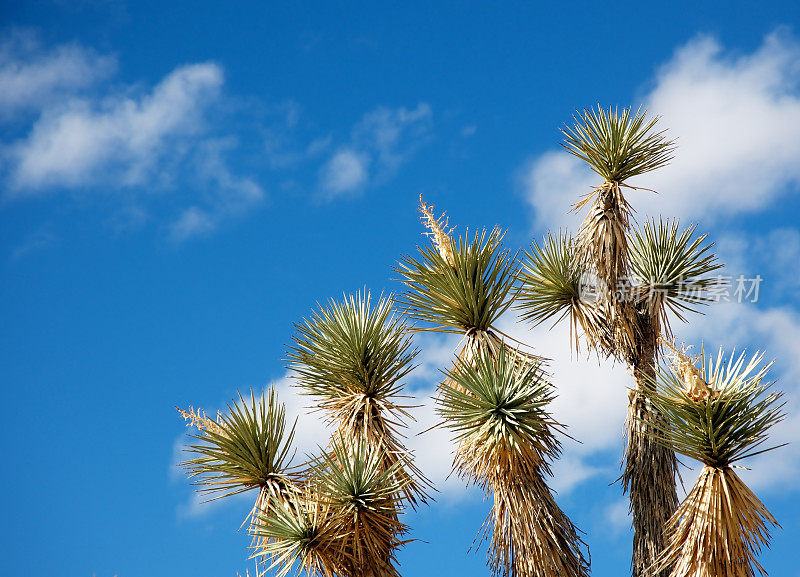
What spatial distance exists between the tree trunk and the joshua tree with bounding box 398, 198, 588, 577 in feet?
5.63

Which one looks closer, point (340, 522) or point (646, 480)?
point (340, 522)

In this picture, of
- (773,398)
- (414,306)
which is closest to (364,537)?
(414,306)

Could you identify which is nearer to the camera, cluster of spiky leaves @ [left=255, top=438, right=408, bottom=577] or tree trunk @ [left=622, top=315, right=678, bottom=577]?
cluster of spiky leaves @ [left=255, top=438, right=408, bottom=577]

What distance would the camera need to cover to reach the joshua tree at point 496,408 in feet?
28.8

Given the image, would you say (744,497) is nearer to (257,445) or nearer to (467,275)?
(467,275)

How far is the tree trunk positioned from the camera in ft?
35.3

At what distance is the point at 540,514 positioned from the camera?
9227 mm

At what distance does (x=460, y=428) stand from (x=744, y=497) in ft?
→ 9.51

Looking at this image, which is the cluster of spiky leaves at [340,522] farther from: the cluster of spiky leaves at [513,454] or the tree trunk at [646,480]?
the tree trunk at [646,480]

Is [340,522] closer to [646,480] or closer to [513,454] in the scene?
[513,454]

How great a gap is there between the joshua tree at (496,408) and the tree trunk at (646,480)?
1.72 meters

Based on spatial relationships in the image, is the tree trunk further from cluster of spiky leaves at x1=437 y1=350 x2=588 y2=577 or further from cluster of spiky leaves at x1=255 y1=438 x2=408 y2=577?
cluster of spiky leaves at x1=255 y1=438 x2=408 y2=577

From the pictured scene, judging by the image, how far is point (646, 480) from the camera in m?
11.0

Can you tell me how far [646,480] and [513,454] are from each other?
2879mm
